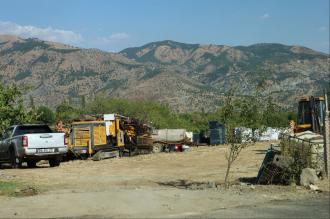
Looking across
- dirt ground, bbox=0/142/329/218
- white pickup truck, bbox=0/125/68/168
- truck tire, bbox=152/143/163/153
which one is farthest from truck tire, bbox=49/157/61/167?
truck tire, bbox=152/143/163/153

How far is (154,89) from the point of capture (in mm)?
143625

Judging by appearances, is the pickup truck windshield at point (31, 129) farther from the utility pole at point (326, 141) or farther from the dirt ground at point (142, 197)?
the utility pole at point (326, 141)

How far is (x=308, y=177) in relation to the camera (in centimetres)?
1436

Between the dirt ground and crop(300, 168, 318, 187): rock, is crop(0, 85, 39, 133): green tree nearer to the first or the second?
the dirt ground

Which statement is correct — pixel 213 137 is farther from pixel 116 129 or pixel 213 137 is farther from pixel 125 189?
pixel 125 189

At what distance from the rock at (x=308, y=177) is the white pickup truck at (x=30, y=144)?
12.5 meters

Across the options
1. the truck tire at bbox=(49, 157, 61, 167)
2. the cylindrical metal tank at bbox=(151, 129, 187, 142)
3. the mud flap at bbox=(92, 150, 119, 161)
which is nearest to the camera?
the truck tire at bbox=(49, 157, 61, 167)

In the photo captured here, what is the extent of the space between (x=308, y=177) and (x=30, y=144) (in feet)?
41.9

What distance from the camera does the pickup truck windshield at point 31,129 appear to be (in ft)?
78.3

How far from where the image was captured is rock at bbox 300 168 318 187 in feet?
47.0

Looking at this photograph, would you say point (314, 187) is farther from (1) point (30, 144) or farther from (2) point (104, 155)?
(2) point (104, 155)

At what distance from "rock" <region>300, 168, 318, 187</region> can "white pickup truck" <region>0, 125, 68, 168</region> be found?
12.5 m

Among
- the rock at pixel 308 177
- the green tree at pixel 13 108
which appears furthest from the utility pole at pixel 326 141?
the green tree at pixel 13 108

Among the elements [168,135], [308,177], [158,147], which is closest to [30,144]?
[308,177]
